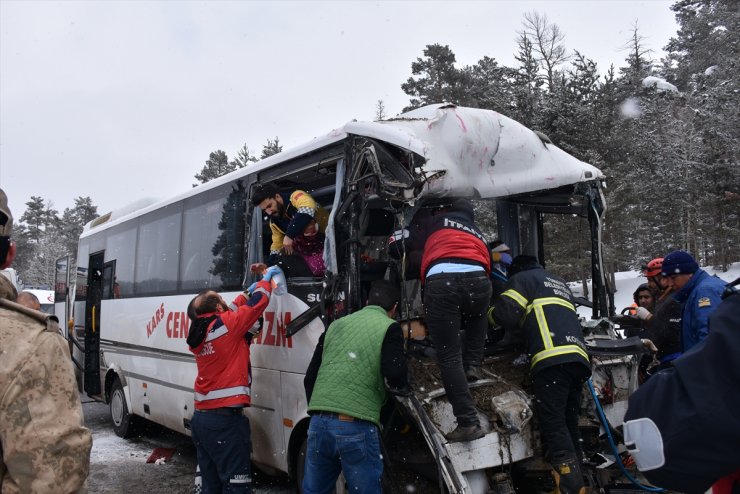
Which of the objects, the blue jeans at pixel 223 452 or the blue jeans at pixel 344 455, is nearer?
the blue jeans at pixel 344 455

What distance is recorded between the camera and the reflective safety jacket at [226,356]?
4770 mm

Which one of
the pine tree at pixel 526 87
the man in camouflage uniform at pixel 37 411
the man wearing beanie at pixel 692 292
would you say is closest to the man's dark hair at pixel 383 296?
the man in camouflage uniform at pixel 37 411

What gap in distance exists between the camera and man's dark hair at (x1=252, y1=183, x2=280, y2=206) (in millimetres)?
5379

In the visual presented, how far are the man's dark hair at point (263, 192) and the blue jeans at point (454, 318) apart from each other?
2.00m

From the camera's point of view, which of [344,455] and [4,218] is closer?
[4,218]

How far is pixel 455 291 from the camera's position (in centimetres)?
401

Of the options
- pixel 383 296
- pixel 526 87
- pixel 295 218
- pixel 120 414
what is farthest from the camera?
pixel 526 87

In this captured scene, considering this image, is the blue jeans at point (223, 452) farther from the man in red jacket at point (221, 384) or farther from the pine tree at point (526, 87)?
the pine tree at point (526, 87)

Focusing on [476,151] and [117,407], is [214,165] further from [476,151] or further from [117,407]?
[476,151]

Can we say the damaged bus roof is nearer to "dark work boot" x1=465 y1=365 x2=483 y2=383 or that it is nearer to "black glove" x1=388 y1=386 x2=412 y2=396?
"dark work boot" x1=465 y1=365 x2=483 y2=383

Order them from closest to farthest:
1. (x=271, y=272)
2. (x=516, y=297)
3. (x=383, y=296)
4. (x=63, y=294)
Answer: (x=383, y=296), (x=516, y=297), (x=271, y=272), (x=63, y=294)

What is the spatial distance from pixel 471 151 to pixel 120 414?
6.93 meters

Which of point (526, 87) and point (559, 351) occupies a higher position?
point (526, 87)

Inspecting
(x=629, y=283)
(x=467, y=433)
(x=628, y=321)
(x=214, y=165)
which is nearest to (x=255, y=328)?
(x=467, y=433)
